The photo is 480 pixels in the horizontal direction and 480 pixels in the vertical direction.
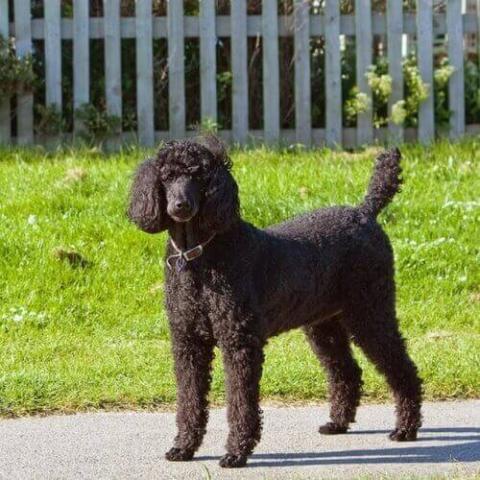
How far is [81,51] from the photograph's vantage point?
35.5ft

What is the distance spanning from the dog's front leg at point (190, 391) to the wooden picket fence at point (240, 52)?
5.51 metres

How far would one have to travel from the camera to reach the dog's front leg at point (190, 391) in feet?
17.9

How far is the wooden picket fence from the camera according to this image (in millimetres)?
10812

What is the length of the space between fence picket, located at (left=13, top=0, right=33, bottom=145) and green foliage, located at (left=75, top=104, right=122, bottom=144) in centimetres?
44

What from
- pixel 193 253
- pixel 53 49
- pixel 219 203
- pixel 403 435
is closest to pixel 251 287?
pixel 193 253

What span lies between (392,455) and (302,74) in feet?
19.0

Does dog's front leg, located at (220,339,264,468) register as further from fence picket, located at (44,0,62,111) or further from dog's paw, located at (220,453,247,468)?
fence picket, located at (44,0,62,111)

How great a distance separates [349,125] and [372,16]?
0.97 metres

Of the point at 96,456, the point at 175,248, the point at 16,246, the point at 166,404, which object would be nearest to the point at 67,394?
the point at 166,404

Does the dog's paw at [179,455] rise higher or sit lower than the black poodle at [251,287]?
lower

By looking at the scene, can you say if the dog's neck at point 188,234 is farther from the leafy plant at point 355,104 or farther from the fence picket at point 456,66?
the fence picket at point 456,66

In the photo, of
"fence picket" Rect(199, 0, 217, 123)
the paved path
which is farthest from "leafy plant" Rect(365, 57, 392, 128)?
the paved path

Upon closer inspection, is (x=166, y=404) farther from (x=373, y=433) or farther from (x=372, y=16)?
(x=372, y=16)

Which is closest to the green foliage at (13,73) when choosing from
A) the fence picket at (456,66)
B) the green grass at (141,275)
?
the green grass at (141,275)
